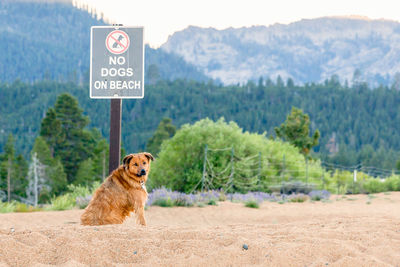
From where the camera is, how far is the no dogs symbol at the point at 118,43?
10211 mm

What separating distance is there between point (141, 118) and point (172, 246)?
14195cm

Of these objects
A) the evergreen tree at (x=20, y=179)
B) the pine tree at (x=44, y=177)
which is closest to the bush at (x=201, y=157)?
the pine tree at (x=44, y=177)

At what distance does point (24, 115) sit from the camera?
150 meters

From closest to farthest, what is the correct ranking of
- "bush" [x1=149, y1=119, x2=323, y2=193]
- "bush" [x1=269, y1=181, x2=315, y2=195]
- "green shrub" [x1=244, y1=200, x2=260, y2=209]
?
"green shrub" [x1=244, y1=200, x2=260, y2=209] → "bush" [x1=269, y1=181, x2=315, y2=195] → "bush" [x1=149, y1=119, x2=323, y2=193]

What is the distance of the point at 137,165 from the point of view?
7.09 m

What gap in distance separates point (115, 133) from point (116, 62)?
1274 millimetres

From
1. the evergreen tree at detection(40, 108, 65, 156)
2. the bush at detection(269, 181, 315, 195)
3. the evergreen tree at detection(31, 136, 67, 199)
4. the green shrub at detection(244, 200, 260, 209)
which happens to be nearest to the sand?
the green shrub at detection(244, 200, 260, 209)

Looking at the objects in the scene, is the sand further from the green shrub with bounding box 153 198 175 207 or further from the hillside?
the hillside

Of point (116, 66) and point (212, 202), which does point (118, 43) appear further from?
point (212, 202)

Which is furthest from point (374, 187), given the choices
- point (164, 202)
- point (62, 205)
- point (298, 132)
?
point (298, 132)

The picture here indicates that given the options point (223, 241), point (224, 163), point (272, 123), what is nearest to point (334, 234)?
point (223, 241)

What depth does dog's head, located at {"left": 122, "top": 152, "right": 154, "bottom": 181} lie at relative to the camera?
7051mm

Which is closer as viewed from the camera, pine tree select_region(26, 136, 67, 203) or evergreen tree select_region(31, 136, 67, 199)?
pine tree select_region(26, 136, 67, 203)

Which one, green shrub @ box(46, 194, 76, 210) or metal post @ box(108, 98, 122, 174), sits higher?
metal post @ box(108, 98, 122, 174)
